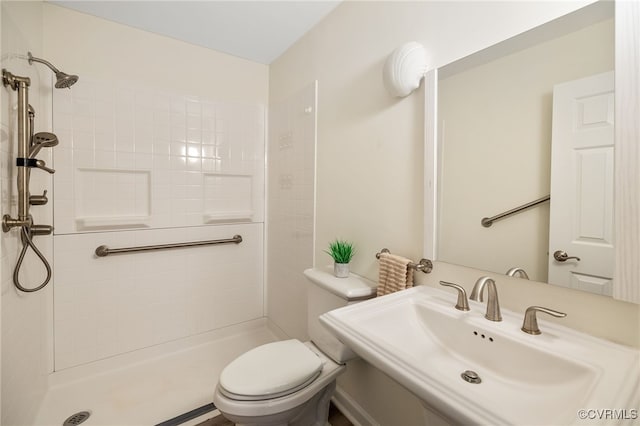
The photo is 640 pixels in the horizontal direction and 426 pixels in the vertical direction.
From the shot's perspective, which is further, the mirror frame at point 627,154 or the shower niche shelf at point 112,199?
the shower niche shelf at point 112,199

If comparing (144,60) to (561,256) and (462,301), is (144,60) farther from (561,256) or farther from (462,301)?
(561,256)

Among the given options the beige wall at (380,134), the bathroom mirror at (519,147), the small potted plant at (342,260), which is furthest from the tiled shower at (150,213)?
the bathroom mirror at (519,147)

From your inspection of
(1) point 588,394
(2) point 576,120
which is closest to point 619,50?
(2) point 576,120

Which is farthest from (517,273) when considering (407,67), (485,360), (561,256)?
(407,67)

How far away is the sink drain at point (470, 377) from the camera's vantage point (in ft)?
A: 2.61

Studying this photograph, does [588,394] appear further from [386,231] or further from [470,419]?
[386,231]

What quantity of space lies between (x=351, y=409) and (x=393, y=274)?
891mm

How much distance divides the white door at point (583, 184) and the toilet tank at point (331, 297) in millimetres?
725

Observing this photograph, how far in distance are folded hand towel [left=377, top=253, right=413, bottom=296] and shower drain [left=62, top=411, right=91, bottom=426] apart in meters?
1.73

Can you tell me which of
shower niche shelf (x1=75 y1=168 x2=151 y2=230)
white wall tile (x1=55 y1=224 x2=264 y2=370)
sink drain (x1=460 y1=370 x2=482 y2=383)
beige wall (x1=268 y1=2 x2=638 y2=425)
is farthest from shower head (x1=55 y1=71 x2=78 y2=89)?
sink drain (x1=460 y1=370 x2=482 y2=383)

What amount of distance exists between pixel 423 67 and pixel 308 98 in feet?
3.02

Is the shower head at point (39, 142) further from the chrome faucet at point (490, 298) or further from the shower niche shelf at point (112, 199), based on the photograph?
the chrome faucet at point (490, 298)

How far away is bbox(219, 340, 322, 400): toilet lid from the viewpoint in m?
1.14

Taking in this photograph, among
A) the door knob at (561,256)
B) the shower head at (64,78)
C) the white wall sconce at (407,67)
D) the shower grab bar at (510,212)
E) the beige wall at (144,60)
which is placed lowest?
the door knob at (561,256)
